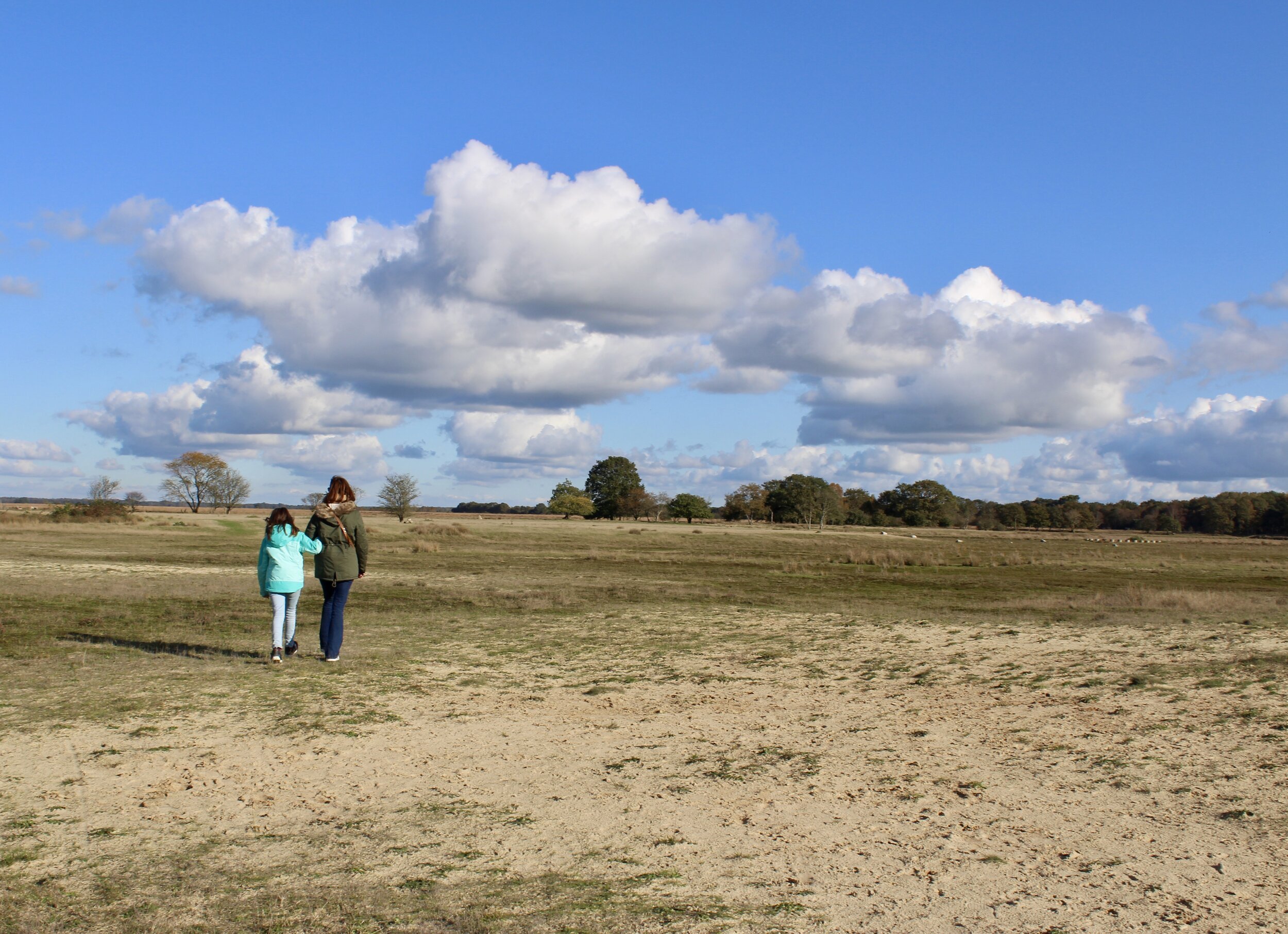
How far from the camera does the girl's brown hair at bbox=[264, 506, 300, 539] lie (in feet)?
32.9

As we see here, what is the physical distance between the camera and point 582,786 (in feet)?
19.2

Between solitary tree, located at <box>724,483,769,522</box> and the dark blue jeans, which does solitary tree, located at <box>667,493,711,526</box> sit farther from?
the dark blue jeans

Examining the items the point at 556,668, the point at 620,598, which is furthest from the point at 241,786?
the point at 620,598

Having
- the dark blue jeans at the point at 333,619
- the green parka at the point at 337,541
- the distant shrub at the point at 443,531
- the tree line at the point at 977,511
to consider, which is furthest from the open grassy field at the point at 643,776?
the tree line at the point at 977,511

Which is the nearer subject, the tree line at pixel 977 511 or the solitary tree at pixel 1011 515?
the tree line at pixel 977 511

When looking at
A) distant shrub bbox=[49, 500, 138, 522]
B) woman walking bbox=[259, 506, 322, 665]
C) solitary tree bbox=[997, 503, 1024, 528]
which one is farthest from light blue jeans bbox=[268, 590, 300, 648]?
solitary tree bbox=[997, 503, 1024, 528]

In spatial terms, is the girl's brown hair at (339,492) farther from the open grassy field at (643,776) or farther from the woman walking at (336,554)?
the open grassy field at (643,776)

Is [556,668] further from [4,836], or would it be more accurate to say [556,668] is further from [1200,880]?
[1200,880]

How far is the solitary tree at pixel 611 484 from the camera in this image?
133 meters

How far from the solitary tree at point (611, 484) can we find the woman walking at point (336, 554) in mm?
120378

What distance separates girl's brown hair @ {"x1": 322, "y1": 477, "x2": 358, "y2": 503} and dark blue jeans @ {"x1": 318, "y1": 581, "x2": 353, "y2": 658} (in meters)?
0.95

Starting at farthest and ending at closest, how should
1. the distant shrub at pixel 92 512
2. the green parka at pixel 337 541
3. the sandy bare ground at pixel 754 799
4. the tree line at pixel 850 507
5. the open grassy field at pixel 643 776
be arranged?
1. the tree line at pixel 850 507
2. the distant shrub at pixel 92 512
3. the green parka at pixel 337 541
4. the sandy bare ground at pixel 754 799
5. the open grassy field at pixel 643 776

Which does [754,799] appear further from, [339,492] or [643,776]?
[339,492]

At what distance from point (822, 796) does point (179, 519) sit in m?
81.0
